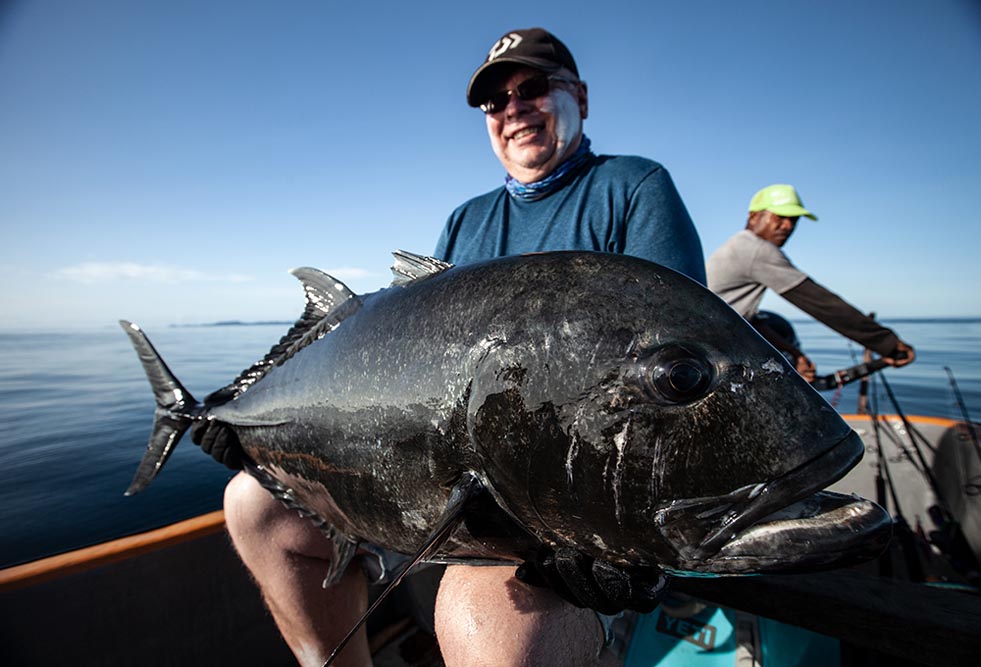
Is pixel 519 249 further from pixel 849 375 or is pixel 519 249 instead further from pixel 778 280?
pixel 849 375

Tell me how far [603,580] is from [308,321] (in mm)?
1629

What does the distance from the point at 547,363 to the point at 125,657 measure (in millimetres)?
3081

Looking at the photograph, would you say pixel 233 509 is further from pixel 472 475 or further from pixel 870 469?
pixel 870 469

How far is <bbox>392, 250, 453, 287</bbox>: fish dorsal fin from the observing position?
159cm

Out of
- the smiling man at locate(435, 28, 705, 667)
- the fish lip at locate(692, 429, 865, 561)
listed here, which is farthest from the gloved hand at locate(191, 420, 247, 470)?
the fish lip at locate(692, 429, 865, 561)

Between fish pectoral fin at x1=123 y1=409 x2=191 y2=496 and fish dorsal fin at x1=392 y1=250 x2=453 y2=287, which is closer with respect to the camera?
fish dorsal fin at x1=392 y1=250 x2=453 y2=287

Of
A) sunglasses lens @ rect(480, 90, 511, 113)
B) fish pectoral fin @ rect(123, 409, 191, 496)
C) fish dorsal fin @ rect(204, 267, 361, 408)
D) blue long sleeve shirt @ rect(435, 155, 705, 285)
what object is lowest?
fish pectoral fin @ rect(123, 409, 191, 496)

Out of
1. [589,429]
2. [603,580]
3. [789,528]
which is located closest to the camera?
[789,528]

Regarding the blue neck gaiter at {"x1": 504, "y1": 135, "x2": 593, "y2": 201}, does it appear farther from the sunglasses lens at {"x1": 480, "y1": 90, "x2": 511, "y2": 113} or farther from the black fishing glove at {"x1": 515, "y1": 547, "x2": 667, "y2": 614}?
the black fishing glove at {"x1": 515, "y1": 547, "x2": 667, "y2": 614}

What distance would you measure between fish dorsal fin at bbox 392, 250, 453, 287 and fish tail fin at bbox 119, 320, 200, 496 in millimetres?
1415

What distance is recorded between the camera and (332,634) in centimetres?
229

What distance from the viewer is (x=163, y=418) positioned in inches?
98.3

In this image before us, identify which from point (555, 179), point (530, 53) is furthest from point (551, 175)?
point (530, 53)

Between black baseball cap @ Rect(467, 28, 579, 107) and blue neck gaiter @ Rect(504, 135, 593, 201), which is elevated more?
black baseball cap @ Rect(467, 28, 579, 107)
